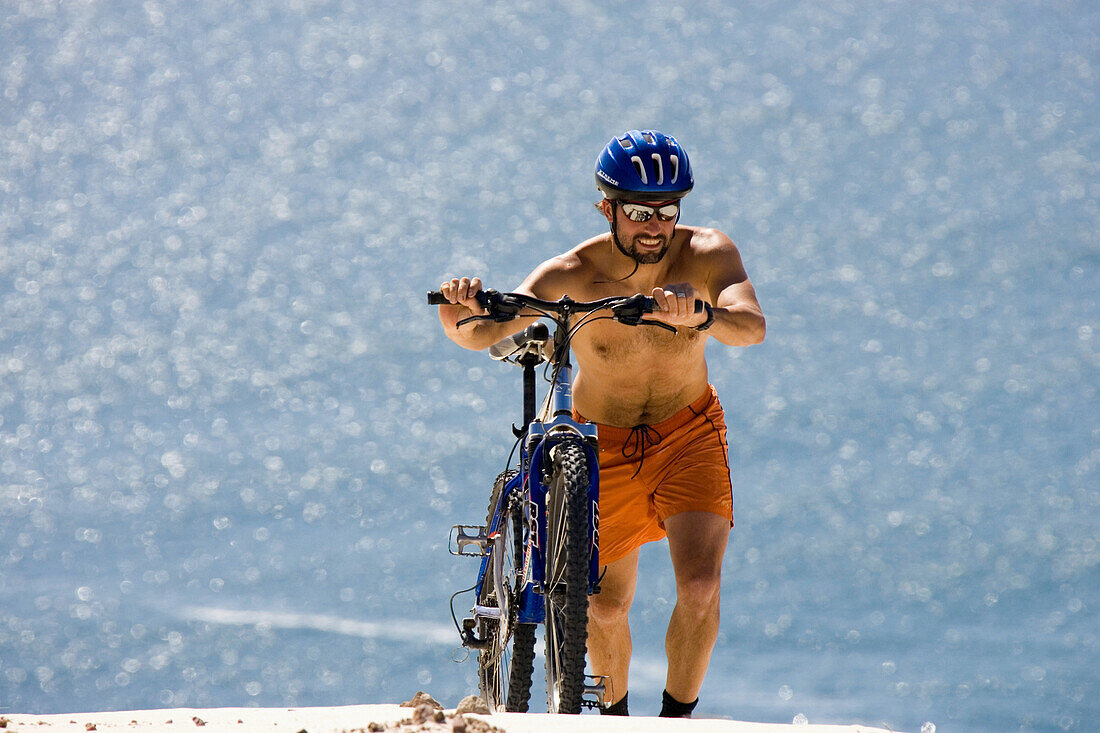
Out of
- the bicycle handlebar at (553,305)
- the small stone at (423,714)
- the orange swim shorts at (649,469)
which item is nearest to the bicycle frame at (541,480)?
the bicycle handlebar at (553,305)

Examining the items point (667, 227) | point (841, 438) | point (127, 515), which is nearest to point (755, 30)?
point (841, 438)

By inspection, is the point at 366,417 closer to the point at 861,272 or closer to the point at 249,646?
the point at 249,646

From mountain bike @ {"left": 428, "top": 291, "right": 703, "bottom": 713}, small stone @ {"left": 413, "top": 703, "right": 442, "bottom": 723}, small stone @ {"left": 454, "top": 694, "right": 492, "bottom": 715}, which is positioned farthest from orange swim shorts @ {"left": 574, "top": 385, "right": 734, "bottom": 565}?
small stone @ {"left": 413, "top": 703, "right": 442, "bottom": 723}

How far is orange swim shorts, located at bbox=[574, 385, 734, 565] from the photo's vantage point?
4.05 m

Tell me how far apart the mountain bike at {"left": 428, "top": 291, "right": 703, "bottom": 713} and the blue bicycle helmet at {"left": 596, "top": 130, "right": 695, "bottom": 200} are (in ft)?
1.23

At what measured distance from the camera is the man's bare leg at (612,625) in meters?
4.09

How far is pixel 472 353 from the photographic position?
14711 millimetres

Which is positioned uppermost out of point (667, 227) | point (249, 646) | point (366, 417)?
point (366, 417)

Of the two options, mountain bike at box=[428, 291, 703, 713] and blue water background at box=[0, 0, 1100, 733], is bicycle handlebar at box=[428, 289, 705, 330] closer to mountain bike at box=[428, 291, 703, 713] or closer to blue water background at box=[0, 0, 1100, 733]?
mountain bike at box=[428, 291, 703, 713]

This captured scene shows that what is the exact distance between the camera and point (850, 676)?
9.51 meters

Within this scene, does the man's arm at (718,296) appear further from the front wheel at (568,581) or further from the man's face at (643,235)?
the front wheel at (568,581)

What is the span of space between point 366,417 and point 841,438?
14.4 ft

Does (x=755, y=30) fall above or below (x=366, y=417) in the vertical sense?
above

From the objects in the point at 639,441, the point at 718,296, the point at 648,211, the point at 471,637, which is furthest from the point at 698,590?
the point at 648,211
